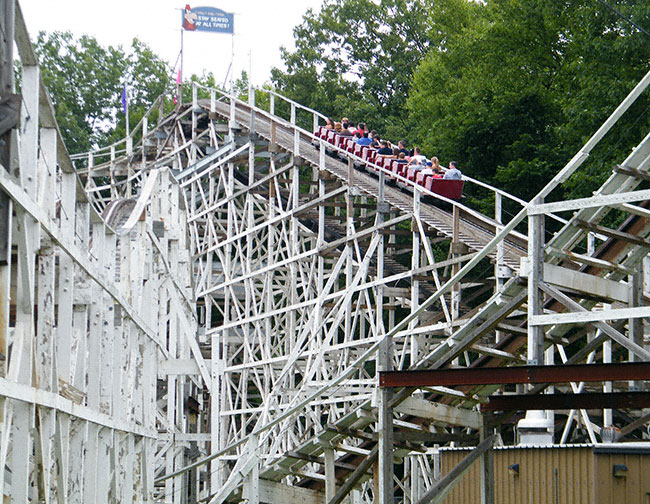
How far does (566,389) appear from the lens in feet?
72.4

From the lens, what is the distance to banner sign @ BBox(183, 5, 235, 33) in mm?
44656

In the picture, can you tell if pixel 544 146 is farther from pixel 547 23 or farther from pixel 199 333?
pixel 199 333

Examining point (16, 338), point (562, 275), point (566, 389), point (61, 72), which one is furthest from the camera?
point (61, 72)

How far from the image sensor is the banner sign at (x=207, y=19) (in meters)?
44.7

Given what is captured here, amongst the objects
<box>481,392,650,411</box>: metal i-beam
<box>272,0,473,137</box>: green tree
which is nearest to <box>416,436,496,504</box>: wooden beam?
<box>481,392,650,411</box>: metal i-beam

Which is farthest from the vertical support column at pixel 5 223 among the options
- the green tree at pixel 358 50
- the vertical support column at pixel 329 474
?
the green tree at pixel 358 50

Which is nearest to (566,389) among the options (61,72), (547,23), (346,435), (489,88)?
(346,435)

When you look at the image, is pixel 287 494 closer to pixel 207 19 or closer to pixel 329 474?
pixel 329 474

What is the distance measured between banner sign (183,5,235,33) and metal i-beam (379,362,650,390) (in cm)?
3203

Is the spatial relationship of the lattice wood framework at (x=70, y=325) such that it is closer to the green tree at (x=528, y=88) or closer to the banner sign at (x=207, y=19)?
the green tree at (x=528, y=88)

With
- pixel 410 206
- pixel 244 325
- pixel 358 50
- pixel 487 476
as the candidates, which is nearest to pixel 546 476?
pixel 487 476

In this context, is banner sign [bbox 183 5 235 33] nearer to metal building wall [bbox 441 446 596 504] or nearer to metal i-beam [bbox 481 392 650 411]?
metal i-beam [bbox 481 392 650 411]

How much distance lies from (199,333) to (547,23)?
55.2ft

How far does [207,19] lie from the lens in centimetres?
4516
